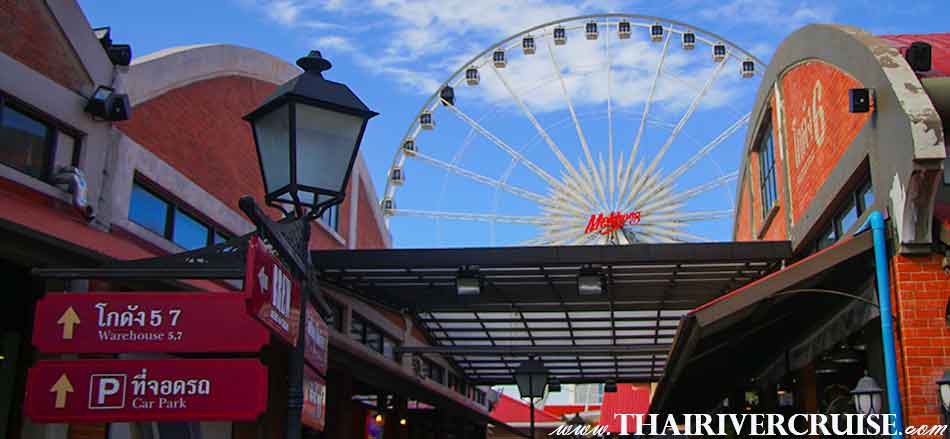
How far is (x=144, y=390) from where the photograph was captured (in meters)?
5.29

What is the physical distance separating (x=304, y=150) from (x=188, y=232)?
7.16 m

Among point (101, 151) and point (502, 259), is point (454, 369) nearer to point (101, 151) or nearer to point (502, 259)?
point (502, 259)

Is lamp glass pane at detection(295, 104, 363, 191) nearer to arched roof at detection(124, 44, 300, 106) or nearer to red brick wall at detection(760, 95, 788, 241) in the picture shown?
arched roof at detection(124, 44, 300, 106)

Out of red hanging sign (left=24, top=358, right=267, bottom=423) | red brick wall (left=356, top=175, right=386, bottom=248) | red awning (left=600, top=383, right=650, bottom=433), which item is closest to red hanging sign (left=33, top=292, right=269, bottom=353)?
red hanging sign (left=24, top=358, right=267, bottom=423)

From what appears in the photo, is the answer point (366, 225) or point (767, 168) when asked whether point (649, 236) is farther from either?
point (767, 168)

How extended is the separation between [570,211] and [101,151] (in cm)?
2033

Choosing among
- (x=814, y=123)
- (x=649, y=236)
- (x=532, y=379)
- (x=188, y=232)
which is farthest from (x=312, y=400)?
(x=649, y=236)

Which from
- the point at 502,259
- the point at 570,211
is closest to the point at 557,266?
the point at 502,259

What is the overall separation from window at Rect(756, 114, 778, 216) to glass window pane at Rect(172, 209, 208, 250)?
27.3 feet

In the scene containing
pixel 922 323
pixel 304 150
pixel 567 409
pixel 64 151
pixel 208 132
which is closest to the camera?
pixel 304 150

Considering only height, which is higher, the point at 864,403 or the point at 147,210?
Answer: the point at 147,210

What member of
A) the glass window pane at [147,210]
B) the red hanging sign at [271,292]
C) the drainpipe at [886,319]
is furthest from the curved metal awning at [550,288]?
the red hanging sign at [271,292]

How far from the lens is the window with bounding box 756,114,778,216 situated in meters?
16.0

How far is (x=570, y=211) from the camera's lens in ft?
95.1
